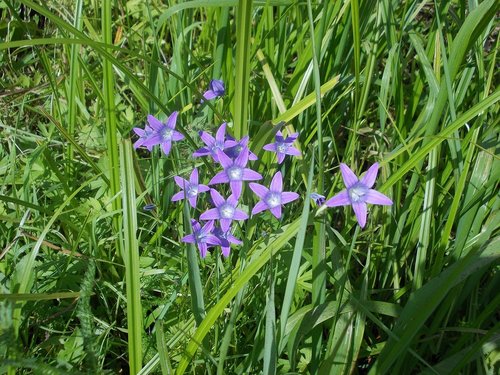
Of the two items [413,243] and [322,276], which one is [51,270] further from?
[413,243]

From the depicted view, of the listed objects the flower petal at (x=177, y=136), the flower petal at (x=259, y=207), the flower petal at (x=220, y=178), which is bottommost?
the flower petal at (x=259, y=207)

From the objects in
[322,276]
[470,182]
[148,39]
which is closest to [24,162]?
[148,39]

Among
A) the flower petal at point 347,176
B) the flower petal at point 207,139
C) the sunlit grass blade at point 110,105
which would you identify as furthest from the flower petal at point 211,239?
the sunlit grass blade at point 110,105

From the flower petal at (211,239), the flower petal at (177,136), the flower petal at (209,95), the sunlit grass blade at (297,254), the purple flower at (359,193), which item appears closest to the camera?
the sunlit grass blade at (297,254)

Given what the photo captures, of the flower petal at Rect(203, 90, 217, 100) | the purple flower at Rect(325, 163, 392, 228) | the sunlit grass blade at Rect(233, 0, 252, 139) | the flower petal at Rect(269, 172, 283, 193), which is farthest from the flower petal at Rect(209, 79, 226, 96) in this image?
the purple flower at Rect(325, 163, 392, 228)

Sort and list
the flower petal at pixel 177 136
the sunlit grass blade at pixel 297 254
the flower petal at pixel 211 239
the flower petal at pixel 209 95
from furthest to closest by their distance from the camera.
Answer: the flower petal at pixel 209 95, the flower petal at pixel 177 136, the flower petal at pixel 211 239, the sunlit grass blade at pixel 297 254

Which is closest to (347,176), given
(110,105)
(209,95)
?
(209,95)

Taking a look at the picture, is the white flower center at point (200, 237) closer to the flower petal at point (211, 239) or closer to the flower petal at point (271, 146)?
the flower petal at point (211, 239)
